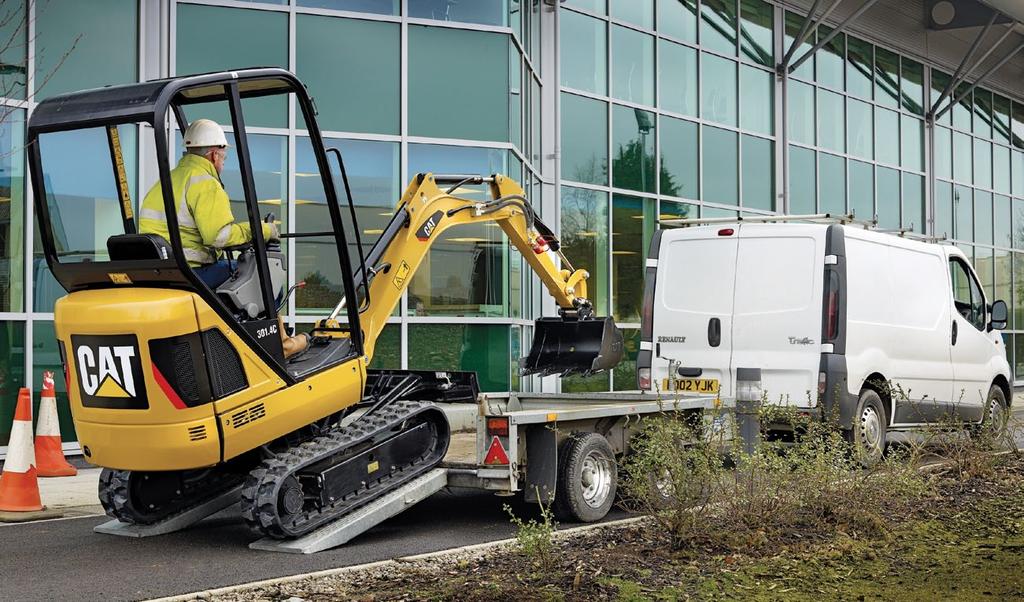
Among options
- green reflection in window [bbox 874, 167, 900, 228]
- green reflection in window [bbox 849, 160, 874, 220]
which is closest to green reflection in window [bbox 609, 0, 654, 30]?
green reflection in window [bbox 849, 160, 874, 220]

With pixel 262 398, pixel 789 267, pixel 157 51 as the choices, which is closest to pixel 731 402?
pixel 789 267

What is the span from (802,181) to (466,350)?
11087 millimetres

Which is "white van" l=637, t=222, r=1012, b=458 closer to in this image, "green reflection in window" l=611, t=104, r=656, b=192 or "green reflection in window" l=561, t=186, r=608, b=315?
"green reflection in window" l=561, t=186, r=608, b=315

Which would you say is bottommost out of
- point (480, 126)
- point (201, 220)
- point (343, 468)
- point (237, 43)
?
point (343, 468)

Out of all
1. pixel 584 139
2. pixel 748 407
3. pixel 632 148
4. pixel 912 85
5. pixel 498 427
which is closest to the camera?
pixel 498 427

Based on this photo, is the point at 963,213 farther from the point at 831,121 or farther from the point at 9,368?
the point at 9,368

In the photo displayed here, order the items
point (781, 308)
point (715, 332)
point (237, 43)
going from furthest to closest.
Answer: point (237, 43), point (715, 332), point (781, 308)

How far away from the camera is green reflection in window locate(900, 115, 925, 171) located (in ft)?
89.4

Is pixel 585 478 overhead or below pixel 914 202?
below

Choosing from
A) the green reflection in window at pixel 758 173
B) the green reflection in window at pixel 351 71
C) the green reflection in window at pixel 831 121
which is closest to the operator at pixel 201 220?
the green reflection in window at pixel 351 71

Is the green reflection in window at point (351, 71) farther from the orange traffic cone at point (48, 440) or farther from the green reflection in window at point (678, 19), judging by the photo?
the green reflection in window at point (678, 19)

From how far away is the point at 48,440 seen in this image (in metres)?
11.3

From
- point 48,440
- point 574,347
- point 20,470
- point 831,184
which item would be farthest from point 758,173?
point 20,470

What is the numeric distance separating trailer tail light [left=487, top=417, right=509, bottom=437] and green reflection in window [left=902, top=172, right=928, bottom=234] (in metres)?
21.1
